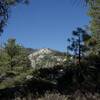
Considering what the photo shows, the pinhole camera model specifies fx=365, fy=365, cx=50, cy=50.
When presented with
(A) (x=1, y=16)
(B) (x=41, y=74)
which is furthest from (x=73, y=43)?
(A) (x=1, y=16)

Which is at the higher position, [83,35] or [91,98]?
[83,35]

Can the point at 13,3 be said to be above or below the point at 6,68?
above

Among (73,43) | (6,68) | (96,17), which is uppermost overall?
(96,17)

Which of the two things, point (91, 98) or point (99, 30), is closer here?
point (91, 98)

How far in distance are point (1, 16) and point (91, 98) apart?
6.85 m

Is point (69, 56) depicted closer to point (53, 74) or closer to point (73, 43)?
point (73, 43)

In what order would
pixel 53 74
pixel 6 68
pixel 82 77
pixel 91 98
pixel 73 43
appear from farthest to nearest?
pixel 6 68, pixel 73 43, pixel 53 74, pixel 82 77, pixel 91 98

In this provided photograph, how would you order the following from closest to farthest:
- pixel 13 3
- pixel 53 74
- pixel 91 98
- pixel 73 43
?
1. pixel 91 98
2. pixel 13 3
3. pixel 53 74
4. pixel 73 43

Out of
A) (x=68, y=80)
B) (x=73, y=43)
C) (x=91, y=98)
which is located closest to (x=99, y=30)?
(x=73, y=43)

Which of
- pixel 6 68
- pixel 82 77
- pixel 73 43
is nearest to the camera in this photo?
pixel 82 77

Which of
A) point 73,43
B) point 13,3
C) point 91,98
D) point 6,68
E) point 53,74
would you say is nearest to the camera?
point 91,98

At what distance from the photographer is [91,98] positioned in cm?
1226

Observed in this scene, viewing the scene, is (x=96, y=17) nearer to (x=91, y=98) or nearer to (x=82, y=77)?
(x=82, y=77)

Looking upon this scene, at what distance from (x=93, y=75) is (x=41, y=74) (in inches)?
261
